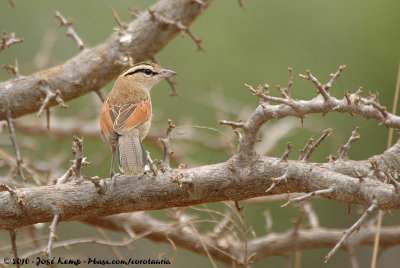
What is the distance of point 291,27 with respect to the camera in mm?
9000

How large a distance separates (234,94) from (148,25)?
436 cm

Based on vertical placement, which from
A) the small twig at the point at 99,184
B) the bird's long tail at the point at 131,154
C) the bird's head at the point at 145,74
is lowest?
the small twig at the point at 99,184

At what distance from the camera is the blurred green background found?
830 cm

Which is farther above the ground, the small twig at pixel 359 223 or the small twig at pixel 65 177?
the small twig at pixel 65 177

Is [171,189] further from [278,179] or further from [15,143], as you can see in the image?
[15,143]

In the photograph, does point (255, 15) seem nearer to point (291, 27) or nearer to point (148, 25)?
point (291, 27)

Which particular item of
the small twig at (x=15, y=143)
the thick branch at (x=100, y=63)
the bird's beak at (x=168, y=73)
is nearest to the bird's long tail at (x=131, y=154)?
the thick branch at (x=100, y=63)

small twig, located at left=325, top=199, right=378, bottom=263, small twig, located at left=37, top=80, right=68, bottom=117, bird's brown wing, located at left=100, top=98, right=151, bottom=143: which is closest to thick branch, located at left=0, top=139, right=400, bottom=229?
small twig, located at left=325, top=199, right=378, bottom=263

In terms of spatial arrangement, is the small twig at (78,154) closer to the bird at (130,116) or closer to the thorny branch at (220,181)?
the thorny branch at (220,181)

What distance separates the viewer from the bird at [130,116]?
377 cm

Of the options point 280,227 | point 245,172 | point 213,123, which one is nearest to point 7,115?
point 245,172

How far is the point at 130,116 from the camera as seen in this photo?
14.2 feet

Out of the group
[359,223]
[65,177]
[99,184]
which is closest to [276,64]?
[65,177]

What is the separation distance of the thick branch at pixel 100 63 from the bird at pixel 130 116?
0.28 metres
